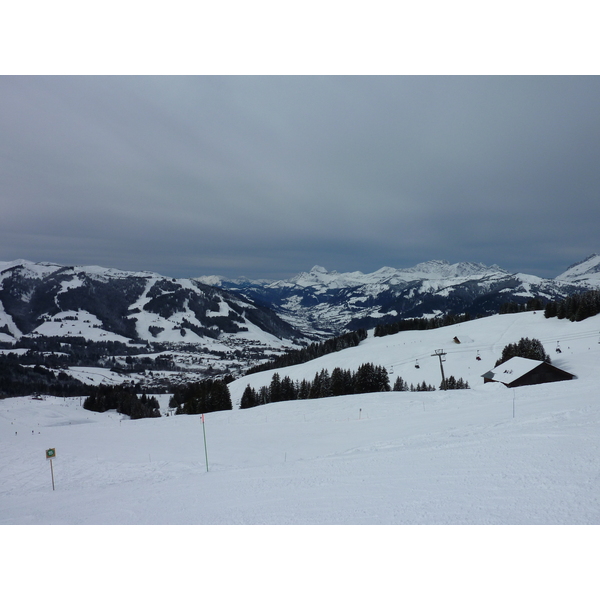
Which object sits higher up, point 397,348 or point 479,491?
point 479,491

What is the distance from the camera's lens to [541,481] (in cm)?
723

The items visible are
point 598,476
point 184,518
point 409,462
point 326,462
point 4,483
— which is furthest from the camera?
point 4,483

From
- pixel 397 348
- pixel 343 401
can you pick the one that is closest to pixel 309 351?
pixel 397 348

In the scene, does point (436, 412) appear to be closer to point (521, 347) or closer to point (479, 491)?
point (479, 491)

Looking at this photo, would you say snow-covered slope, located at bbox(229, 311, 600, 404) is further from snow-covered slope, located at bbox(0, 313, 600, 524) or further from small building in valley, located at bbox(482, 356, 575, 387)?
snow-covered slope, located at bbox(0, 313, 600, 524)

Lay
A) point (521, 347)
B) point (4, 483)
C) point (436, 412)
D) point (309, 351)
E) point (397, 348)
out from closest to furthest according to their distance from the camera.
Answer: point (4, 483) → point (436, 412) → point (521, 347) → point (397, 348) → point (309, 351)

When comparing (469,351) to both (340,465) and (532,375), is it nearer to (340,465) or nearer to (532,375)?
(532,375)

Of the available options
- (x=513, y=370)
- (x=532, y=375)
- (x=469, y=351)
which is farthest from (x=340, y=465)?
(x=469, y=351)

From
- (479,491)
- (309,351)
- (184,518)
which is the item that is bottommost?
(309,351)

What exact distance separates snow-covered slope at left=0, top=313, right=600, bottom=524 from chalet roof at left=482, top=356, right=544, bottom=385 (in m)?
14.1

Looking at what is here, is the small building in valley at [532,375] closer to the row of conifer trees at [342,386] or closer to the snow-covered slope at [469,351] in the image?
the snow-covered slope at [469,351]

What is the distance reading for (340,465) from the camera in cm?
1084

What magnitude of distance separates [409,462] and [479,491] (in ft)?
9.54

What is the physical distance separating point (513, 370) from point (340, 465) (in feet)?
115
